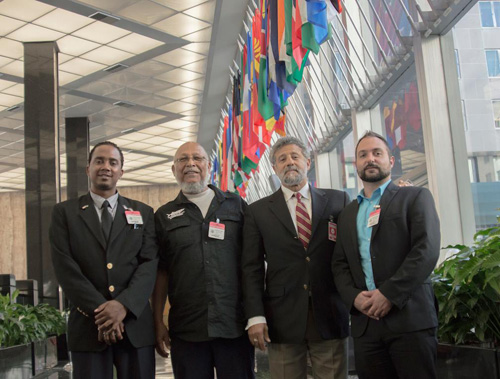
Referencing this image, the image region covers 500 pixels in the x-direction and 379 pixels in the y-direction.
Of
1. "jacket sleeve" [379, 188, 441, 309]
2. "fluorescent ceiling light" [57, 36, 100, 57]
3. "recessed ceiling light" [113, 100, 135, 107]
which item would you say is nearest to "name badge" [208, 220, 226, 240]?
"jacket sleeve" [379, 188, 441, 309]

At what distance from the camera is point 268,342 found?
3527 millimetres

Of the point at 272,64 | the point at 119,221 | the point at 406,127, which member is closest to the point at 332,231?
the point at 119,221

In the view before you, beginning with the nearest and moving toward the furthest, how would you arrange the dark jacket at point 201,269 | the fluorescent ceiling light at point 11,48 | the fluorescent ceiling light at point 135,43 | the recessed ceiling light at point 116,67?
the dark jacket at point 201,269 → the fluorescent ceiling light at point 11,48 → the fluorescent ceiling light at point 135,43 → the recessed ceiling light at point 116,67

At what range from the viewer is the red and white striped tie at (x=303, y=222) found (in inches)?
144

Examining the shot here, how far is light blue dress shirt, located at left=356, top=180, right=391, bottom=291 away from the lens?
3.39 meters

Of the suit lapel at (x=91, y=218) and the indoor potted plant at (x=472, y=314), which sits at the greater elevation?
the suit lapel at (x=91, y=218)

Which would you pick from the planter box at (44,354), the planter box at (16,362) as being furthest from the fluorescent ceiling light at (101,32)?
the planter box at (16,362)

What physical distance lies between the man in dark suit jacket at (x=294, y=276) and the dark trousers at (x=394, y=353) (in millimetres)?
188

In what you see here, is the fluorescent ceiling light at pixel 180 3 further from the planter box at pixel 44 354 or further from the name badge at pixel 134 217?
the name badge at pixel 134 217

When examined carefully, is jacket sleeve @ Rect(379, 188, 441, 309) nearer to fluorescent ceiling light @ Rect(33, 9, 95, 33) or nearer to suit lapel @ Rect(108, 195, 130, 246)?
suit lapel @ Rect(108, 195, 130, 246)

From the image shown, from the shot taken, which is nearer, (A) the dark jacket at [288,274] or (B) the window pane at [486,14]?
(A) the dark jacket at [288,274]

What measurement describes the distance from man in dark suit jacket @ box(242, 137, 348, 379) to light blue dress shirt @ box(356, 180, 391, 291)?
20cm

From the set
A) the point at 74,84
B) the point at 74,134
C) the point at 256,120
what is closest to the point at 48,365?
the point at 256,120

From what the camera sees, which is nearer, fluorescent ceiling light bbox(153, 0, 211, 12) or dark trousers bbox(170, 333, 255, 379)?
dark trousers bbox(170, 333, 255, 379)
